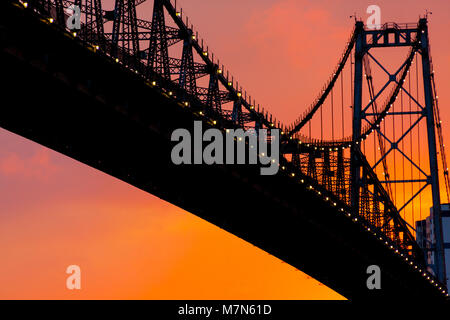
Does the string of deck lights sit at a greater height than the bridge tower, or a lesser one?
lesser

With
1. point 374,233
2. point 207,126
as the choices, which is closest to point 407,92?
point 374,233

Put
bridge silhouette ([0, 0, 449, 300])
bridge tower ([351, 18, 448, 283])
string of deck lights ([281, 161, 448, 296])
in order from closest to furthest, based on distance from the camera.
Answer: bridge silhouette ([0, 0, 449, 300]), string of deck lights ([281, 161, 448, 296]), bridge tower ([351, 18, 448, 283])

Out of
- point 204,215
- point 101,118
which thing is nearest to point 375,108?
point 204,215

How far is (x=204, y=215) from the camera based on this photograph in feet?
198

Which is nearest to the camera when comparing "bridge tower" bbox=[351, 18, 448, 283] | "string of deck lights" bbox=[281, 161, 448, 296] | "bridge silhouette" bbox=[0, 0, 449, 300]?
"bridge silhouette" bbox=[0, 0, 449, 300]

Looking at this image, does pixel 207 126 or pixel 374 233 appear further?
pixel 374 233

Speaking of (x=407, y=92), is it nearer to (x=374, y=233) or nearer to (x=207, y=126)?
(x=374, y=233)

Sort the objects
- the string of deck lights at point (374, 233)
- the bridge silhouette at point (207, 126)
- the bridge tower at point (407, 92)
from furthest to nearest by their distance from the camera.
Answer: the bridge tower at point (407, 92) → the string of deck lights at point (374, 233) → the bridge silhouette at point (207, 126)

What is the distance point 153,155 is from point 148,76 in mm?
6528

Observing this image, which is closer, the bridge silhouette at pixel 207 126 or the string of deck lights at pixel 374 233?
the bridge silhouette at pixel 207 126

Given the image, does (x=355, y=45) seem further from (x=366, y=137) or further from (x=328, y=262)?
(x=328, y=262)

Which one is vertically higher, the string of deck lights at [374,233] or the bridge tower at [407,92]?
the bridge tower at [407,92]

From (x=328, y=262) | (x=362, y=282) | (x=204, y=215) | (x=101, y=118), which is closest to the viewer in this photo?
(x=101, y=118)

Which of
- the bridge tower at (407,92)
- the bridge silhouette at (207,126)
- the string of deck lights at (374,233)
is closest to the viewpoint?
the bridge silhouette at (207,126)
